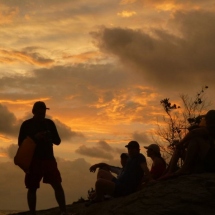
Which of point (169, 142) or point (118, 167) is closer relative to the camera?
point (118, 167)

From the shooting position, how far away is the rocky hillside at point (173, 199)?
7.24 metres

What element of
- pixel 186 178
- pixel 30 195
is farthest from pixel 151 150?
pixel 30 195

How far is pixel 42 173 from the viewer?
8.66 meters

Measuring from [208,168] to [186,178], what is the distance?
520mm

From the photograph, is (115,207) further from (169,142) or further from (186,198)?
(169,142)

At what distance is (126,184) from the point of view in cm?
880

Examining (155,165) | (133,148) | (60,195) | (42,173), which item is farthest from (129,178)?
(42,173)

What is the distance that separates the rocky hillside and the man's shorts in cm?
97

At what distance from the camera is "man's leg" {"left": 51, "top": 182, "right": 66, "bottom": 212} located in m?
8.48

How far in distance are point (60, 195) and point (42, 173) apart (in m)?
0.48

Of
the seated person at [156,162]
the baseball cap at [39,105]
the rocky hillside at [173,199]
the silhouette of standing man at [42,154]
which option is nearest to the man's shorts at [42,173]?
the silhouette of standing man at [42,154]

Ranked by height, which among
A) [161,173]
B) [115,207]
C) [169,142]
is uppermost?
[169,142]

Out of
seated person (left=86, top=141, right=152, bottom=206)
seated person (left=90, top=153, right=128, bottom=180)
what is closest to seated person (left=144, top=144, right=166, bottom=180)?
seated person (left=90, top=153, right=128, bottom=180)

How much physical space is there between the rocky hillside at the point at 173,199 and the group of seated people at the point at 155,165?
0.27 meters
